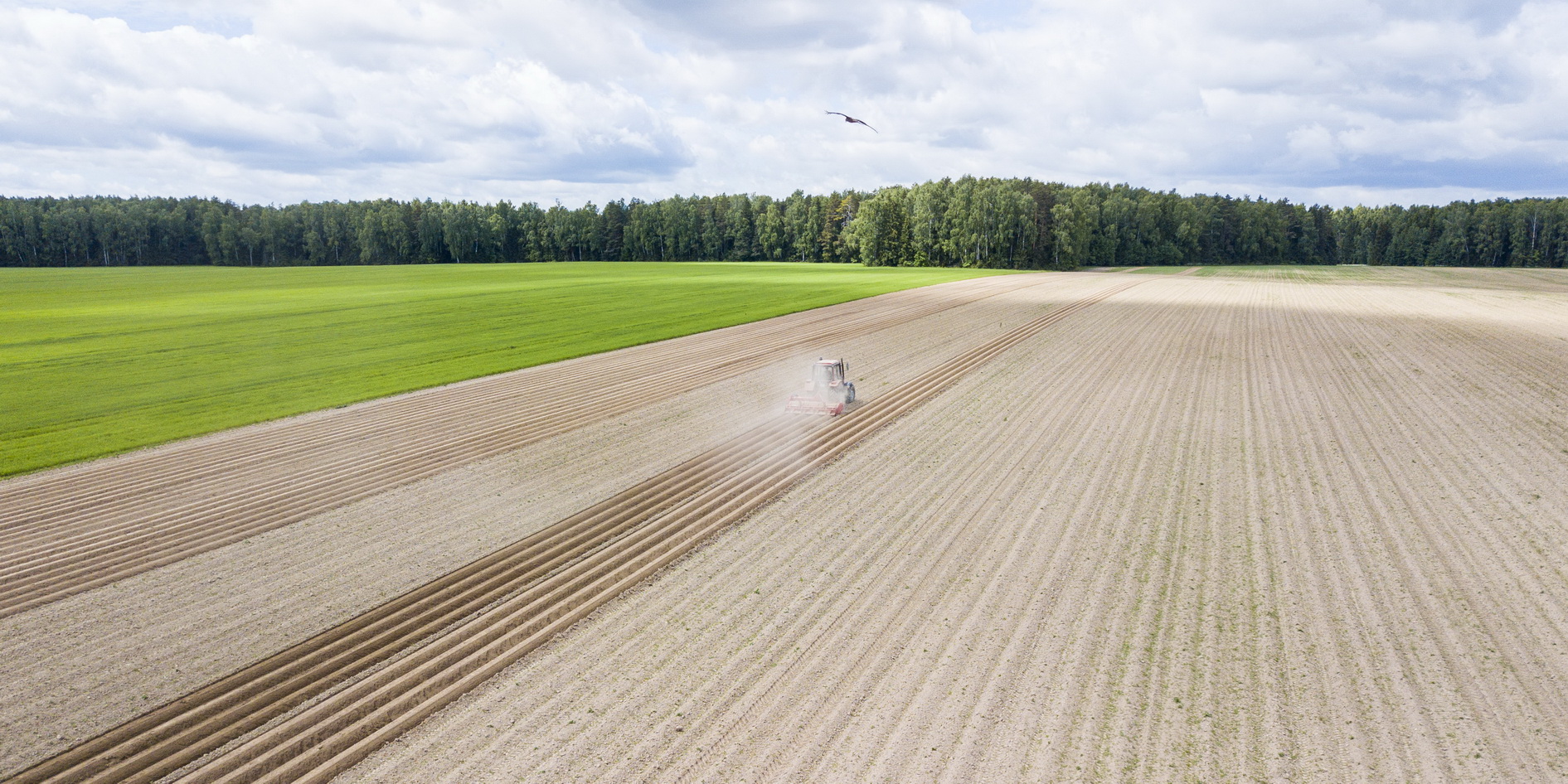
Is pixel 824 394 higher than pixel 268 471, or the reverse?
pixel 824 394

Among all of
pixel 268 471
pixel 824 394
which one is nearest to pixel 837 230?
pixel 824 394

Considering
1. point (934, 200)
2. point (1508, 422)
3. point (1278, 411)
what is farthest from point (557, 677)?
point (934, 200)

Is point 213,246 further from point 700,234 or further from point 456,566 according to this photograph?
point 456,566

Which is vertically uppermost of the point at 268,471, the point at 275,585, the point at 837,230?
the point at 837,230

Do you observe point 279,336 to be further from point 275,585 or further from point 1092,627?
point 1092,627

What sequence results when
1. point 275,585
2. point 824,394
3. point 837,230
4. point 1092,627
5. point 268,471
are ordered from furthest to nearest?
point 837,230
point 824,394
point 268,471
point 275,585
point 1092,627

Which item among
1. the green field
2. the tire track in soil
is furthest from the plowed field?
the green field
